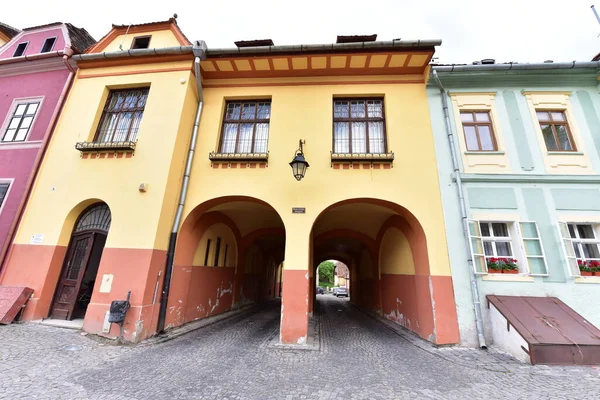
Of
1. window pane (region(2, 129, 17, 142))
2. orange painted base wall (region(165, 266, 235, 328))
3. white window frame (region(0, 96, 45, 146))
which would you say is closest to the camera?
orange painted base wall (region(165, 266, 235, 328))

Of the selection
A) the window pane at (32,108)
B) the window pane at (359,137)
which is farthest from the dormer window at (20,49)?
the window pane at (359,137)

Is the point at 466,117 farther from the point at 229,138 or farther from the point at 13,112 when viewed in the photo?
the point at 13,112

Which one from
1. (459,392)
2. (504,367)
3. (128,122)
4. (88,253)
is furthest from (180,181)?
(504,367)

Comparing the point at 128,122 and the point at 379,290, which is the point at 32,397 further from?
the point at 379,290

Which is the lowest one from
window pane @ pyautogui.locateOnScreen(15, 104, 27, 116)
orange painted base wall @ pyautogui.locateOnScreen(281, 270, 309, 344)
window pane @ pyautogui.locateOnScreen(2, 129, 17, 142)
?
orange painted base wall @ pyautogui.locateOnScreen(281, 270, 309, 344)

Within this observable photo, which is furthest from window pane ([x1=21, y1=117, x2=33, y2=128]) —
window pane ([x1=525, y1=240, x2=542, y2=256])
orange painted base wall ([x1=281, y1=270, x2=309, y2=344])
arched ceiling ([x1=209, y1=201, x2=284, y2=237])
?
window pane ([x1=525, y1=240, x2=542, y2=256])

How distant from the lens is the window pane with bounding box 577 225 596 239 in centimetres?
666

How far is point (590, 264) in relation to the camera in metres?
6.34

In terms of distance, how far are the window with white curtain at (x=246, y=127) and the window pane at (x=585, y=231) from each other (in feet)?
28.9

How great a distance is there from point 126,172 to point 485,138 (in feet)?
33.7

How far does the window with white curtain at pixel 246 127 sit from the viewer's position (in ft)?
26.1

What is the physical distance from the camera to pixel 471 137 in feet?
24.8

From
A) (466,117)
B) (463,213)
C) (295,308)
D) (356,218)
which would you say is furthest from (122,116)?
(466,117)

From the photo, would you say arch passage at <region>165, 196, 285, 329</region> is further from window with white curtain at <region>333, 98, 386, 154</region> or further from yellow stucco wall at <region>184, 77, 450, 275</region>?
window with white curtain at <region>333, 98, 386, 154</region>
